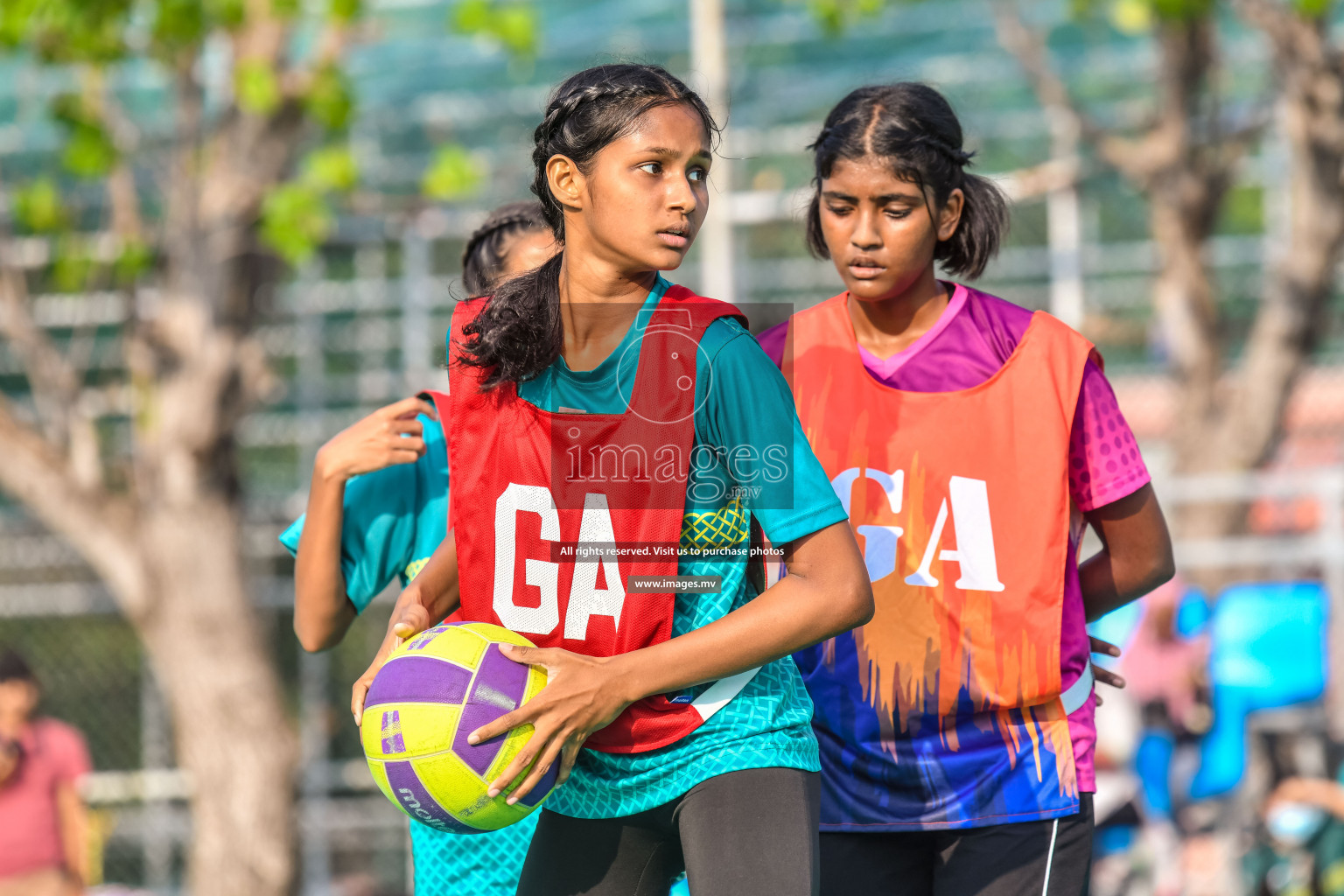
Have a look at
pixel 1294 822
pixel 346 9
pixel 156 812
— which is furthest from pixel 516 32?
pixel 156 812

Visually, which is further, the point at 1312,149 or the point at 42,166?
the point at 42,166

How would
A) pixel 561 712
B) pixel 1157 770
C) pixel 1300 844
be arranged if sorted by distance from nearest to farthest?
pixel 561 712 → pixel 1300 844 → pixel 1157 770

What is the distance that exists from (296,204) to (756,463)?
601 centimetres

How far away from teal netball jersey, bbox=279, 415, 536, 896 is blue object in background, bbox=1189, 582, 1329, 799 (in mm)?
4893

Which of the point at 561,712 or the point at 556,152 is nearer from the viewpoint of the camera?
the point at 561,712

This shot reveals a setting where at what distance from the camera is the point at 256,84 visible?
7.68m

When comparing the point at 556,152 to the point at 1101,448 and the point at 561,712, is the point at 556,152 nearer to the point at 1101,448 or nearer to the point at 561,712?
the point at 561,712

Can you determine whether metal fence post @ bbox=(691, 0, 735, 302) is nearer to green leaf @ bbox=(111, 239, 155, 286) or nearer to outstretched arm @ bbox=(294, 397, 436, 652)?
green leaf @ bbox=(111, 239, 155, 286)

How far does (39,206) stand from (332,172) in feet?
5.80

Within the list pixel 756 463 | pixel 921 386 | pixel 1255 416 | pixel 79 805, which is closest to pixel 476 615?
pixel 756 463

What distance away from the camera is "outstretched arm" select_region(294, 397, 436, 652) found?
122 inches

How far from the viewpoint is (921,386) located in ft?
9.74

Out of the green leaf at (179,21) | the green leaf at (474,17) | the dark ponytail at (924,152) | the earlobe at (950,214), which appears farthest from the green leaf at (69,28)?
the earlobe at (950,214)

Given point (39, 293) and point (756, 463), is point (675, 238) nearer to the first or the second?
point (756, 463)
